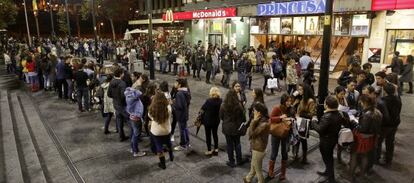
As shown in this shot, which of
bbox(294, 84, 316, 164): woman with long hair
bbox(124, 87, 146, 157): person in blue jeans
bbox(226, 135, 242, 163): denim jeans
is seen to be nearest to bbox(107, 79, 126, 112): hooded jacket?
bbox(124, 87, 146, 157): person in blue jeans

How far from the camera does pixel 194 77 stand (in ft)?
53.3

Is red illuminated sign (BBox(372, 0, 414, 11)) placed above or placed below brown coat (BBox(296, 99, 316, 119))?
above

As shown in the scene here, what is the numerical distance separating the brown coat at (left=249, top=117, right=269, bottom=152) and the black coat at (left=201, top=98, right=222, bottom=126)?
1.31 meters

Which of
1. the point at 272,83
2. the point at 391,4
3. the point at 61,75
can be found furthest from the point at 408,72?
the point at 61,75

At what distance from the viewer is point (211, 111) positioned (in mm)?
5922

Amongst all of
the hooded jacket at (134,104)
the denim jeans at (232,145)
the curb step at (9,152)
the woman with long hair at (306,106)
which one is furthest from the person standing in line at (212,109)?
the curb step at (9,152)

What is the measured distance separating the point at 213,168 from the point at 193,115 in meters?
3.73

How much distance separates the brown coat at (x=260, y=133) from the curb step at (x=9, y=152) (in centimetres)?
438

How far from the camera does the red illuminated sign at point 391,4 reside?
11000 mm

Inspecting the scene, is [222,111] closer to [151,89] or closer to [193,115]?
[151,89]

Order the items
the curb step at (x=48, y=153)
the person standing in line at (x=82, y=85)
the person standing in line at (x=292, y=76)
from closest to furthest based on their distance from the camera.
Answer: the curb step at (x=48, y=153)
the person standing in line at (x=82, y=85)
the person standing in line at (x=292, y=76)

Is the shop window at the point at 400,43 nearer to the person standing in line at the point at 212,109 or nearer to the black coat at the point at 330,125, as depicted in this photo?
the black coat at the point at 330,125

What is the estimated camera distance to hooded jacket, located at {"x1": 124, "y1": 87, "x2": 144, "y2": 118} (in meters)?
6.34

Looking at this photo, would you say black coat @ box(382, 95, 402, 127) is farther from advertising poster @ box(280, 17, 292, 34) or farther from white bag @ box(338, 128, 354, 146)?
advertising poster @ box(280, 17, 292, 34)
